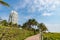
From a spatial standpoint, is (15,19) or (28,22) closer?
(15,19)

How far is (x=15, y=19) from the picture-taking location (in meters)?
52.9

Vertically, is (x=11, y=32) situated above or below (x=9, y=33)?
above

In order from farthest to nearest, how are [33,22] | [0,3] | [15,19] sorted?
[33,22] < [15,19] < [0,3]

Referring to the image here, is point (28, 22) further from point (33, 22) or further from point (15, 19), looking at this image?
point (15, 19)

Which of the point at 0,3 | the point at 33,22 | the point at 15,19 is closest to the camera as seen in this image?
the point at 0,3

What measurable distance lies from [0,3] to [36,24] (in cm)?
4783

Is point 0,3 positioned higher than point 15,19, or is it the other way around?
point 15,19

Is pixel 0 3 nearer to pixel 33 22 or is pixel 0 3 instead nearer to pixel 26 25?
pixel 26 25

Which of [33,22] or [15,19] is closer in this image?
[15,19]

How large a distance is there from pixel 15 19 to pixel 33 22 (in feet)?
23.2

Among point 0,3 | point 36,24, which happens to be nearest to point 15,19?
point 36,24

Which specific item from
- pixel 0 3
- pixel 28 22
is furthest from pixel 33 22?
pixel 0 3

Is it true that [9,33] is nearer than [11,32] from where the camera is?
Yes

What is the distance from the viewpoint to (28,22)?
2261 inches
